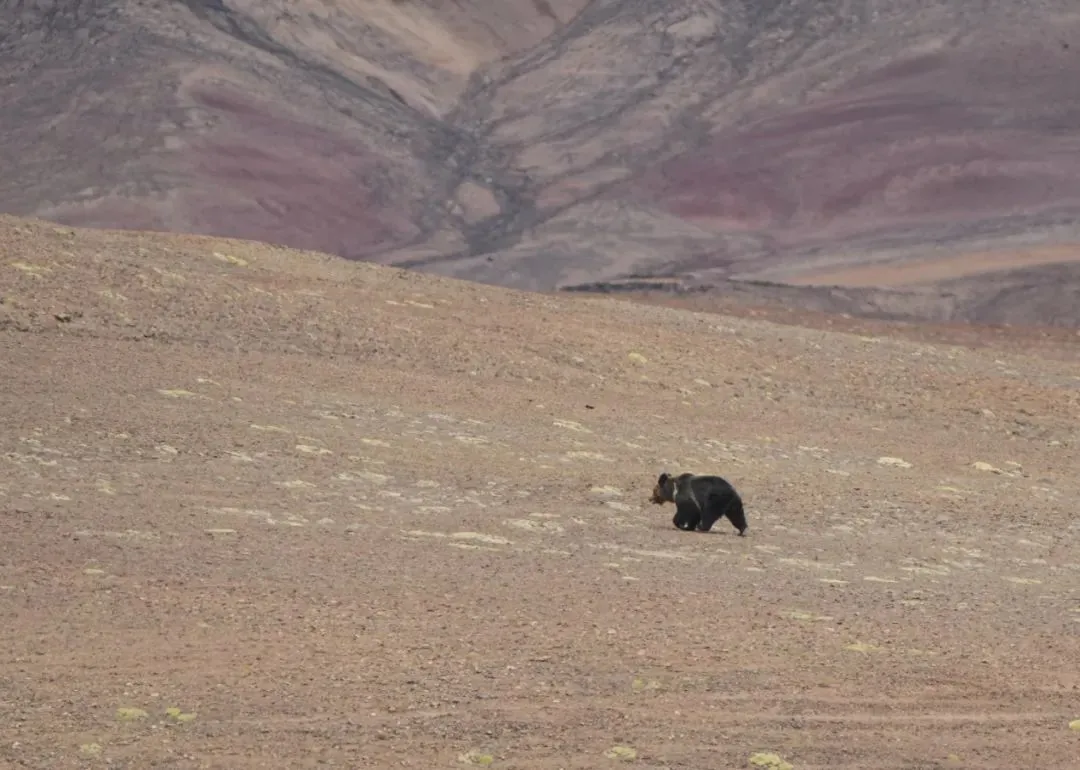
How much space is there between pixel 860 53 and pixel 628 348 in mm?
18664

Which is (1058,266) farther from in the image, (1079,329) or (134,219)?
(134,219)

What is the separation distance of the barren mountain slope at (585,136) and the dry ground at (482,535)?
11.2m

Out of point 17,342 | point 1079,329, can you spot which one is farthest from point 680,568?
point 1079,329

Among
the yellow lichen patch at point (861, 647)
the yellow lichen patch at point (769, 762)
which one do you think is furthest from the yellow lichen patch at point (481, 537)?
the yellow lichen patch at point (769, 762)

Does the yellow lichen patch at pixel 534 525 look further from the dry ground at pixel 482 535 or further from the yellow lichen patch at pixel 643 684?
the yellow lichen patch at pixel 643 684

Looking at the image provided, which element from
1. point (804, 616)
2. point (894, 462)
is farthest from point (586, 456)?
point (804, 616)

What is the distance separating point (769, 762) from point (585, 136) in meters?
30.1

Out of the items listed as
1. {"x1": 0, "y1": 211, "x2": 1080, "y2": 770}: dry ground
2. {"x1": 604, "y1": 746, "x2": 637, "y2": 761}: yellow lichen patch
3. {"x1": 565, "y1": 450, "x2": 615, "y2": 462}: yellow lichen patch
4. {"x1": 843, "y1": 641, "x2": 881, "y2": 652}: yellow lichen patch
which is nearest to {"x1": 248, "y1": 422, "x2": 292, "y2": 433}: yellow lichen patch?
{"x1": 0, "y1": 211, "x2": 1080, "y2": 770}: dry ground

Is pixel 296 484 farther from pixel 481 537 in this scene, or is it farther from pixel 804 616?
pixel 804 616

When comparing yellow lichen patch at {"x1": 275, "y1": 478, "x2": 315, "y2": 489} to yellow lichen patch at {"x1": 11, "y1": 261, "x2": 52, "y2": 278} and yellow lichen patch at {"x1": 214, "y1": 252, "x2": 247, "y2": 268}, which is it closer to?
yellow lichen patch at {"x1": 11, "y1": 261, "x2": 52, "y2": 278}

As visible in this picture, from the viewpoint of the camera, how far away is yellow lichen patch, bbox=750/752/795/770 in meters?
7.39

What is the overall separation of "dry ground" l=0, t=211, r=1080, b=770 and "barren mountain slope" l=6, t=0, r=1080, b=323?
36.9ft

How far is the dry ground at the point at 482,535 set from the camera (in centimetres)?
774

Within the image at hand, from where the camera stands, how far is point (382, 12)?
3834 cm
